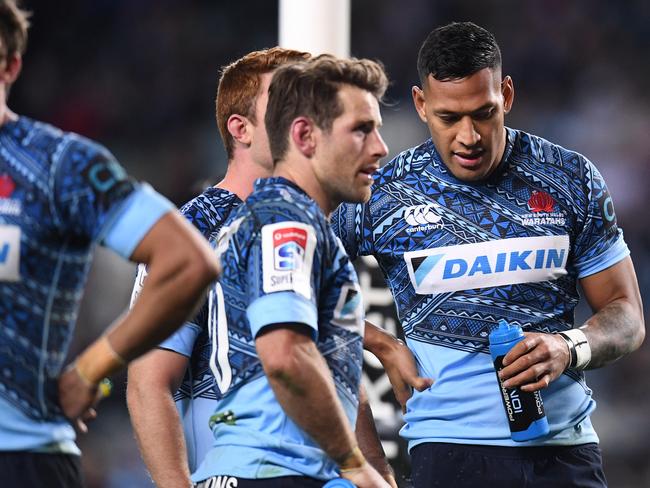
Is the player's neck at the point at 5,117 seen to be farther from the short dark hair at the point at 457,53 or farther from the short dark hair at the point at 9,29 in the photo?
the short dark hair at the point at 457,53

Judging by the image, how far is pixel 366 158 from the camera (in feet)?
8.80

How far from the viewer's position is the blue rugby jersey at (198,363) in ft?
10.0

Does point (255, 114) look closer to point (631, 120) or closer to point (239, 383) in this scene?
point (239, 383)

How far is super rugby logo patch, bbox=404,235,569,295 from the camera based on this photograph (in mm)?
3287

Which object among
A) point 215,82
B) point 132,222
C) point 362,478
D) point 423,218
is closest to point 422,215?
point 423,218

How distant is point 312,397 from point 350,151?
627 mm

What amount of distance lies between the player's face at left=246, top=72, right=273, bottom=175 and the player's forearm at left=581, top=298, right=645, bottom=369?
3.48 feet

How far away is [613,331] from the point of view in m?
3.29

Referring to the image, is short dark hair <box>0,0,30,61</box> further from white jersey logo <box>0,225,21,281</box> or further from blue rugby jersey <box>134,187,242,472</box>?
blue rugby jersey <box>134,187,242,472</box>

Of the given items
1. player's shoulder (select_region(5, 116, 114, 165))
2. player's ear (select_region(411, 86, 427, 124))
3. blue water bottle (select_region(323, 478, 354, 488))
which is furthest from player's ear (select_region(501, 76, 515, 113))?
player's shoulder (select_region(5, 116, 114, 165))

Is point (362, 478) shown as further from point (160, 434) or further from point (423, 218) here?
point (423, 218)

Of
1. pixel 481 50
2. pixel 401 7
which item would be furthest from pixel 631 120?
pixel 481 50

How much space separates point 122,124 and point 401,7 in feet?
8.81

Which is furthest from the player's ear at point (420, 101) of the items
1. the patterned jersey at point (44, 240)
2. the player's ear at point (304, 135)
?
the patterned jersey at point (44, 240)
